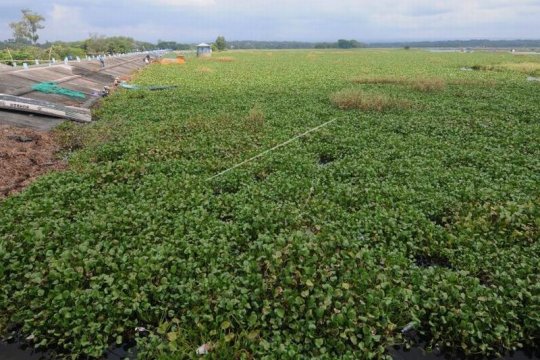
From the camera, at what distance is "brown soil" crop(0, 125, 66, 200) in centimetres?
1077

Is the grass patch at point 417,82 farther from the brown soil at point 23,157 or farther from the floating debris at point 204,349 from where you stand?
the floating debris at point 204,349

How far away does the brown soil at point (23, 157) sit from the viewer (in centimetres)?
1077

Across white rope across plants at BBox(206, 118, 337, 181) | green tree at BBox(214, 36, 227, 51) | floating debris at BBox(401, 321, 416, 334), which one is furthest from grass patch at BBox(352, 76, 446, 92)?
green tree at BBox(214, 36, 227, 51)

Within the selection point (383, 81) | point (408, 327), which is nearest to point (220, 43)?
point (383, 81)

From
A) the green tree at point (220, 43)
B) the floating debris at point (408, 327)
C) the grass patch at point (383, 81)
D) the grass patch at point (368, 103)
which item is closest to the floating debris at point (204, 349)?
the floating debris at point (408, 327)

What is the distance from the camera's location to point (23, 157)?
40.9 ft

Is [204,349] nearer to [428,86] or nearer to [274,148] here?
[274,148]

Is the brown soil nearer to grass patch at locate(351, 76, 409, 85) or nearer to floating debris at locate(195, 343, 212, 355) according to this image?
floating debris at locate(195, 343, 212, 355)

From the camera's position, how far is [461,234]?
25.4ft

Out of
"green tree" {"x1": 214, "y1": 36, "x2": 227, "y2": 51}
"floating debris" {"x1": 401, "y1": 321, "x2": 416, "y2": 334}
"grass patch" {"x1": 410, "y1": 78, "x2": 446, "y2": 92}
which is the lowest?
"floating debris" {"x1": 401, "y1": 321, "x2": 416, "y2": 334}

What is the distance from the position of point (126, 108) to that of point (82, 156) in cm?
921

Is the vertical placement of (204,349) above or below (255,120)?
below

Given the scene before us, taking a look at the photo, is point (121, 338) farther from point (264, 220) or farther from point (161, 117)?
point (161, 117)

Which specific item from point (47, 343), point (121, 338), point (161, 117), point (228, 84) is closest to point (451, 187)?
point (121, 338)
